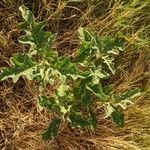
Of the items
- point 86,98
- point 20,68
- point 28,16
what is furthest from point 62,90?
point 28,16

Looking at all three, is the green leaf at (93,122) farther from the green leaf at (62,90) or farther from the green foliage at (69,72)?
the green leaf at (62,90)

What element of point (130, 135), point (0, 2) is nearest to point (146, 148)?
point (130, 135)

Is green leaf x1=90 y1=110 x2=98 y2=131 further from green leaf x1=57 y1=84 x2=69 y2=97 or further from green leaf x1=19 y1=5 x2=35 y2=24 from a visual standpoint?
green leaf x1=19 y1=5 x2=35 y2=24

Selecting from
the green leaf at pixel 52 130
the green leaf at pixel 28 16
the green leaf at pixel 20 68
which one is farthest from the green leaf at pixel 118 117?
the green leaf at pixel 28 16

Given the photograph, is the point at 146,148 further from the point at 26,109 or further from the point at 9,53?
the point at 9,53

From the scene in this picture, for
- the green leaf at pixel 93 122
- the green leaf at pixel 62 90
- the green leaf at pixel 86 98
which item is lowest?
the green leaf at pixel 93 122

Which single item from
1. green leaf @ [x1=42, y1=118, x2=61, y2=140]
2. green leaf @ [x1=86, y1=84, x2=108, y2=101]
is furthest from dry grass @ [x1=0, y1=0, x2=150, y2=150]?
green leaf @ [x1=86, y1=84, x2=108, y2=101]

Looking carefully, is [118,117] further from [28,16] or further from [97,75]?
[28,16]

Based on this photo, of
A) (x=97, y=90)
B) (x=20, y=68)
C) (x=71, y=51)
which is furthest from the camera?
(x=71, y=51)
